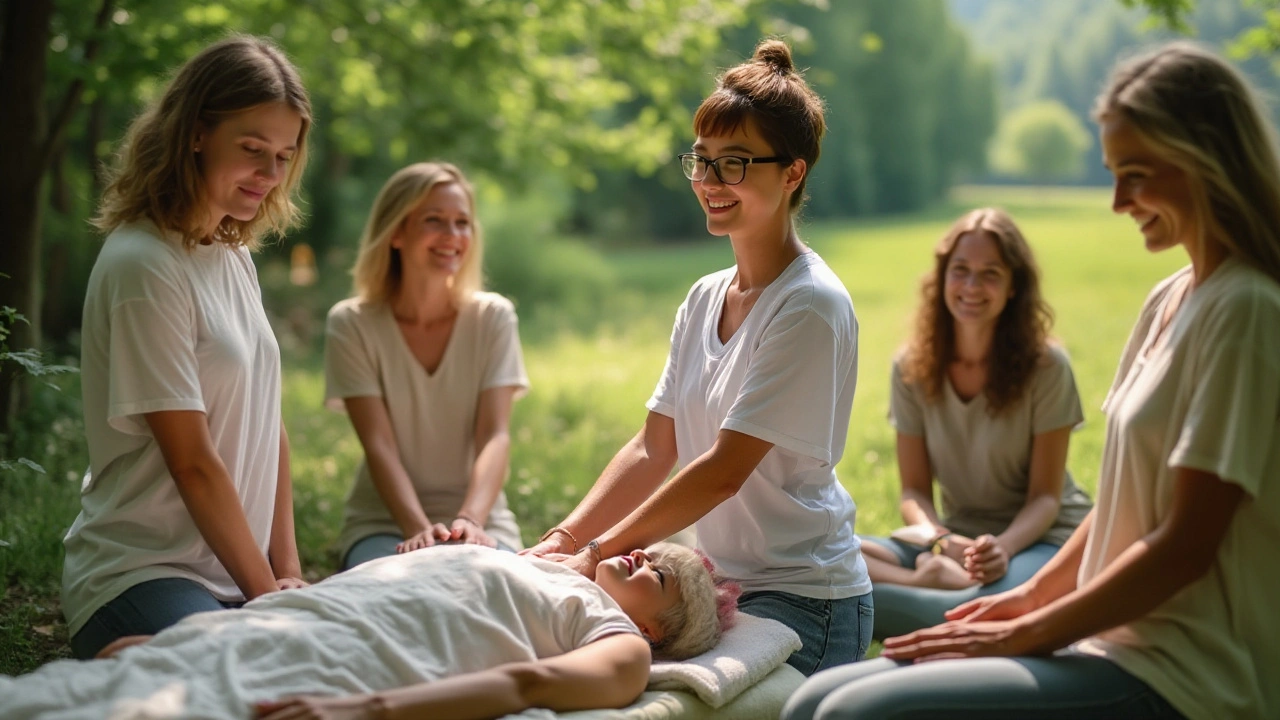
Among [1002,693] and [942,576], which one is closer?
[1002,693]

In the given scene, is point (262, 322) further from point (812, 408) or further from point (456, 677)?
point (812, 408)

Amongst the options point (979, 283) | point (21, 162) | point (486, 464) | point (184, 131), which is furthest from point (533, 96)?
point (184, 131)

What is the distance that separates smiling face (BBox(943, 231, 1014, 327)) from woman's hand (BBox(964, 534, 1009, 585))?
929 mm

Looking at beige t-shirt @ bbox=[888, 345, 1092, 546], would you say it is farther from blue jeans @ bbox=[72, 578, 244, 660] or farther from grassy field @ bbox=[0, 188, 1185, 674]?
blue jeans @ bbox=[72, 578, 244, 660]

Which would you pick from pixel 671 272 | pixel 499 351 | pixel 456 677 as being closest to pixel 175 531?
pixel 456 677

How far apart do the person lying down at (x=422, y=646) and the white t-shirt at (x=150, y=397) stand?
0.49 m

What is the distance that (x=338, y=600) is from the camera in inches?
113

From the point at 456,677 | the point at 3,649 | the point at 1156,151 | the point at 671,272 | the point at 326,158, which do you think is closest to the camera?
the point at 1156,151

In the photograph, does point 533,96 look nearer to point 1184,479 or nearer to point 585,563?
point 585,563

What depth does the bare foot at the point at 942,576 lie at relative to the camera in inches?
173

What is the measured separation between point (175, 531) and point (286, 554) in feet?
1.62

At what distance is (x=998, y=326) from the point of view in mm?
4684

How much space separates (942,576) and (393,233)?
8.51 ft

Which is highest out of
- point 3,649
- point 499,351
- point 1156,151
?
point 1156,151
